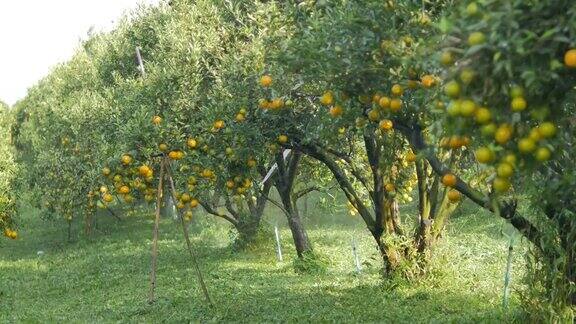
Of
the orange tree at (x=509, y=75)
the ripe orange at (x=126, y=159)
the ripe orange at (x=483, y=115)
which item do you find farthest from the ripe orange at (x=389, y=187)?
the ripe orange at (x=483, y=115)

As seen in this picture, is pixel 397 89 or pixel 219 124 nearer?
pixel 397 89

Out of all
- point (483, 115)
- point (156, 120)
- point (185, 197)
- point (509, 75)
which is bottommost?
point (185, 197)

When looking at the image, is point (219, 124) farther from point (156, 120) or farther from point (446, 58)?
point (446, 58)

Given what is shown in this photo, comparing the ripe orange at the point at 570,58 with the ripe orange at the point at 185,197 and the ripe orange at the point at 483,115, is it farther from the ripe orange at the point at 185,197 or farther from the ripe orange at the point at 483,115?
the ripe orange at the point at 185,197

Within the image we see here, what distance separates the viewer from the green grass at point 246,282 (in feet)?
39.0

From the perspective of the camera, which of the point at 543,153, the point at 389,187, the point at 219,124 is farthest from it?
the point at 389,187

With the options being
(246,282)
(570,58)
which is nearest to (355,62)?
(570,58)

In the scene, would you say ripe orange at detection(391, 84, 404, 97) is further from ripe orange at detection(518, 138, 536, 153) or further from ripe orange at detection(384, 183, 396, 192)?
ripe orange at detection(384, 183, 396, 192)

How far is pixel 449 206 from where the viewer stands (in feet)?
41.8

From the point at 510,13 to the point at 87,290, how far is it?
1731 cm

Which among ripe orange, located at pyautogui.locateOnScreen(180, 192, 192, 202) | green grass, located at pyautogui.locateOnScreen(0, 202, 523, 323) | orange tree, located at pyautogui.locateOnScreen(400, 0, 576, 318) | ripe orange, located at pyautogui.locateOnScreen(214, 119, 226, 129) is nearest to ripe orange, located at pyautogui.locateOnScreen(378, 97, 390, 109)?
orange tree, located at pyautogui.locateOnScreen(400, 0, 576, 318)

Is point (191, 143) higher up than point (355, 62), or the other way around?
point (355, 62)

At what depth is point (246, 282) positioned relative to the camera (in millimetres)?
17141

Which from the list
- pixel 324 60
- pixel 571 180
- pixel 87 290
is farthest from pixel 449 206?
pixel 87 290
